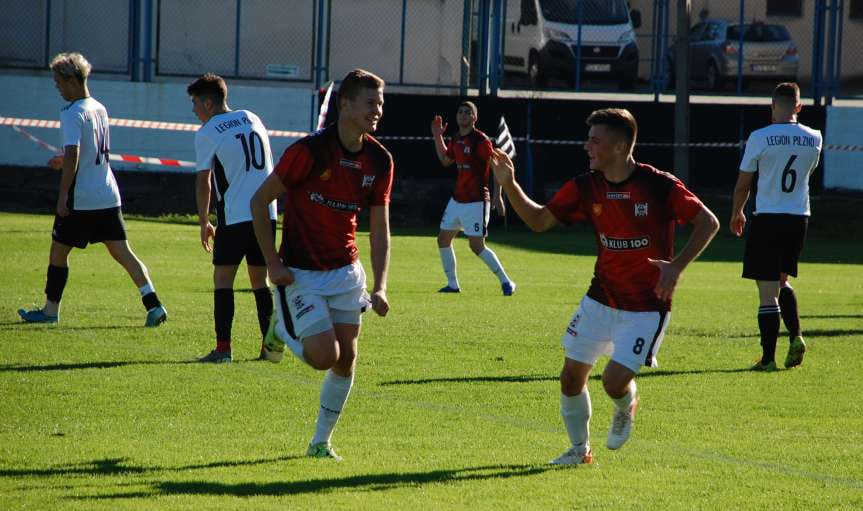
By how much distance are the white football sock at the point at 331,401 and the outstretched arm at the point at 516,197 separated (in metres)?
1.25

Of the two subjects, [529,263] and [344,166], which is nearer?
[344,166]

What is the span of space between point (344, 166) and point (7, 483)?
7.28 feet

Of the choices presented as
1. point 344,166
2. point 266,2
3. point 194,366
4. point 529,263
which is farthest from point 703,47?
point 344,166

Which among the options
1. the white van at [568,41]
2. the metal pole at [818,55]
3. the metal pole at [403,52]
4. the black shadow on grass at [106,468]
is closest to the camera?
the black shadow on grass at [106,468]

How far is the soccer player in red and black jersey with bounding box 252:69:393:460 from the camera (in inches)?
260

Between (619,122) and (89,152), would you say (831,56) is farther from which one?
(619,122)

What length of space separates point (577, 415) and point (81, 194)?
574 cm

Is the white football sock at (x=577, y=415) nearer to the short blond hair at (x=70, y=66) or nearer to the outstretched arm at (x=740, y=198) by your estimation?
the outstretched arm at (x=740, y=198)

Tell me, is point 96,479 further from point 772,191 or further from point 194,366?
point 772,191

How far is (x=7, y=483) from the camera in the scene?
20.3ft

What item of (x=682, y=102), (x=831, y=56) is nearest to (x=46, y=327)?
(x=682, y=102)

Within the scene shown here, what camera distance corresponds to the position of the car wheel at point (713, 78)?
32750 millimetres

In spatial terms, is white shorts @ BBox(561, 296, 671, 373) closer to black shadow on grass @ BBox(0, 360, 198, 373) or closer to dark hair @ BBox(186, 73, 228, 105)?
black shadow on grass @ BBox(0, 360, 198, 373)

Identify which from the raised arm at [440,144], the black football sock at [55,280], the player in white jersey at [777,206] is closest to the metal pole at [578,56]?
the raised arm at [440,144]
